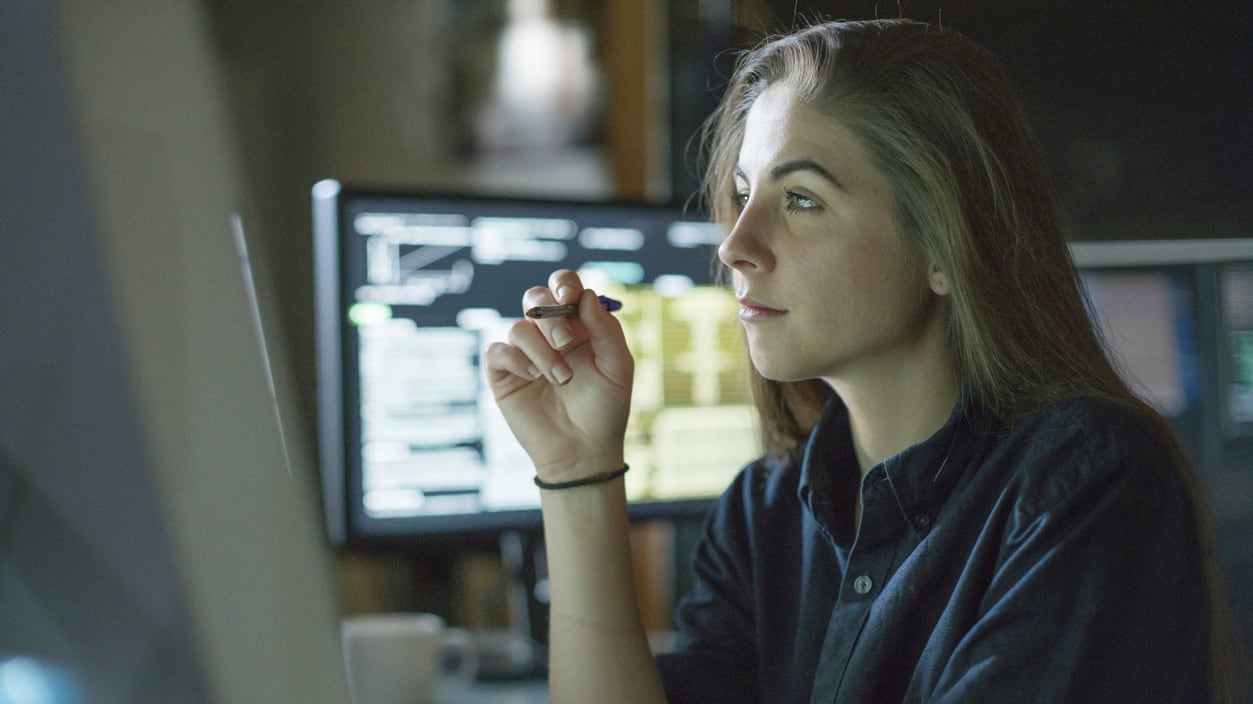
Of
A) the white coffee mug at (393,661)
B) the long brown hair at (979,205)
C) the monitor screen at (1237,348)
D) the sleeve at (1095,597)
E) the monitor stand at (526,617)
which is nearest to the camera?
the sleeve at (1095,597)

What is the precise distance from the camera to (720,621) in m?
1.03

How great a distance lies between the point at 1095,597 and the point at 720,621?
15.9 inches

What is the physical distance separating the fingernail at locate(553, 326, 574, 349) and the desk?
55 centimetres

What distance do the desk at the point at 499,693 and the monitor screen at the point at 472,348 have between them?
19 cm

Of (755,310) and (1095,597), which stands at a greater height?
(755,310)

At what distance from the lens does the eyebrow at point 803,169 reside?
33.9 inches

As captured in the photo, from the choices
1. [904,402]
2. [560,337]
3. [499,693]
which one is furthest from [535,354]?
[499,693]

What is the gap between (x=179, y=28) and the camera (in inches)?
12.8

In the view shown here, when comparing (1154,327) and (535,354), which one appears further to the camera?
(1154,327)

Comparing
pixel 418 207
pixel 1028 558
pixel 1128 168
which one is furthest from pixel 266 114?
pixel 1028 558

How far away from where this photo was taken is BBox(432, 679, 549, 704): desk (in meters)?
1.29

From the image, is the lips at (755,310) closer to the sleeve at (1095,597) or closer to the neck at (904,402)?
the neck at (904,402)

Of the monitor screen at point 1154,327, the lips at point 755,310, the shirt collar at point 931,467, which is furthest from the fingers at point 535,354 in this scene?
the monitor screen at point 1154,327

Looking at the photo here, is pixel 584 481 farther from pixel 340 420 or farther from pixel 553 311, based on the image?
pixel 340 420
